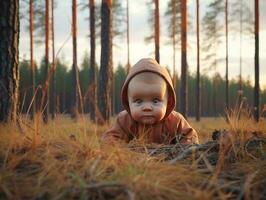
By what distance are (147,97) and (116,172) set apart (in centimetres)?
159

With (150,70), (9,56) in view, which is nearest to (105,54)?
(9,56)

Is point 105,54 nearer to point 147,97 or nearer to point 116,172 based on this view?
point 147,97

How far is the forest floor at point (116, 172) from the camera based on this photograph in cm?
148

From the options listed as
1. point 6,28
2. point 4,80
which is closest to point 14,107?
point 4,80

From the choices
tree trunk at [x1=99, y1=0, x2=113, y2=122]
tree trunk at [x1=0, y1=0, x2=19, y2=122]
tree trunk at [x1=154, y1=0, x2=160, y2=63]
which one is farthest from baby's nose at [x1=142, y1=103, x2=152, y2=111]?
tree trunk at [x1=154, y1=0, x2=160, y2=63]

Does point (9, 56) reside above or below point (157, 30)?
below

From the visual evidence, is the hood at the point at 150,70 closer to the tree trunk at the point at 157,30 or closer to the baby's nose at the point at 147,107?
the baby's nose at the point at 147,107

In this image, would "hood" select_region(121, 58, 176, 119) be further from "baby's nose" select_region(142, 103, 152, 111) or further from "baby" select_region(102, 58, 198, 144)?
"baby's nose" select_region(142, 103, 152, 111)

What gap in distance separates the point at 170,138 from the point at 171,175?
172 centimetres

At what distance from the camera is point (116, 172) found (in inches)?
65.9

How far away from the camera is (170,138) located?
3420 millimetres

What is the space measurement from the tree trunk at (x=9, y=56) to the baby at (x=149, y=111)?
4.09ft

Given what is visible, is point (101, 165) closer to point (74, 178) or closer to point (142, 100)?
point (74, 178)

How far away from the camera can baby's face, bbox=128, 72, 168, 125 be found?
10.5 ft
